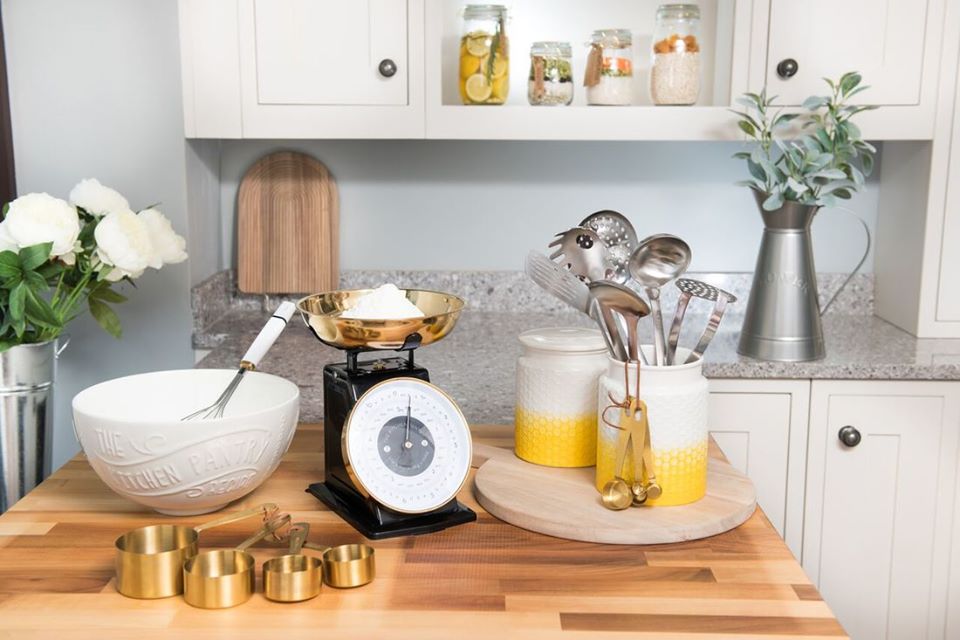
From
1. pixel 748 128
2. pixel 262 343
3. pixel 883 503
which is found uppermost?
pixel 748 128

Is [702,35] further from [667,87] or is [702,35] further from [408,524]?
[408,524]

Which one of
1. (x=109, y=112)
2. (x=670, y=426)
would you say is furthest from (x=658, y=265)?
(x=109, y=112)

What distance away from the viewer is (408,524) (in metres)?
1.23

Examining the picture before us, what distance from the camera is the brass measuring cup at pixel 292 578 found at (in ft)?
3.48

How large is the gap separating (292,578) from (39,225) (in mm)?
882

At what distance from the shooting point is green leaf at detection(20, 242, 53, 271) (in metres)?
1.63

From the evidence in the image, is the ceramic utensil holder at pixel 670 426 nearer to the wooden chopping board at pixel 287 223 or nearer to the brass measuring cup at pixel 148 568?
the brass measuring cup at pixel 148 568

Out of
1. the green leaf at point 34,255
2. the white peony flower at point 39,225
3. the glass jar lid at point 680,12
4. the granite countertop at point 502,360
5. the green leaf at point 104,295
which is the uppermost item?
the glass jar lid at point 680,12

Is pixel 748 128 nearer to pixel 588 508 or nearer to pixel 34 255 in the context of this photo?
pixel 588 508

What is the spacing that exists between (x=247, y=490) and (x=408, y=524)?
210 millimetres

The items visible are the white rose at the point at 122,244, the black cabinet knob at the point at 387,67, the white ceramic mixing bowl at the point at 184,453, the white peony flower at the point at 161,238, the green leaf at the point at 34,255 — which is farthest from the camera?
the black cabinet knob at the point at 387,67

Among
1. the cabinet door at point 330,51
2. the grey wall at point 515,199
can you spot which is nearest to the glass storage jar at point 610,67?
the grey wall at point 515,199

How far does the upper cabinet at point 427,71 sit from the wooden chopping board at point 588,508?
1.10 metres

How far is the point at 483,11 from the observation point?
228 centimetres
